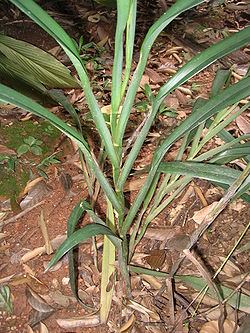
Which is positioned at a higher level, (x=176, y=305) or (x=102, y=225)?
(x=102, y=225)

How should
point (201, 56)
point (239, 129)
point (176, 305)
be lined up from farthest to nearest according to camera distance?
point (239, 129) < point (176, 305) < point (201, 56)

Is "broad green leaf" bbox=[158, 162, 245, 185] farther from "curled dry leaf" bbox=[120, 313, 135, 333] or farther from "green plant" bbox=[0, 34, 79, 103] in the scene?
"curled dry leaf" bbox=[120, 313, 135, 333]

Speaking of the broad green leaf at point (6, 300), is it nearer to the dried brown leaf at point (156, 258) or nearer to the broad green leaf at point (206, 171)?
the dried brown leaf at point (156, 258)

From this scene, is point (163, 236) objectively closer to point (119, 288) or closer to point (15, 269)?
point (119, 288)

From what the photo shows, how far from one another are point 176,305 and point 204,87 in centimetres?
89

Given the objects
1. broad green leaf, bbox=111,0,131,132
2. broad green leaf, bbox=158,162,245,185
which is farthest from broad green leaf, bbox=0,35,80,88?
broad green leaf, bbox=158,162,245,185

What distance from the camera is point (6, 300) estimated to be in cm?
95

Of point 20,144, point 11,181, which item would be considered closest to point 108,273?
point 11,181

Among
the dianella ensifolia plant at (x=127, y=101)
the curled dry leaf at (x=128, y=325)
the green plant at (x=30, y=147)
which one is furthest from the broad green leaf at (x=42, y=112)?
the green plant at (x=30, y=147)

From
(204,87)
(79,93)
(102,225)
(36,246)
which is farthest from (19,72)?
(204,87)

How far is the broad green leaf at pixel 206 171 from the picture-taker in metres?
0.70

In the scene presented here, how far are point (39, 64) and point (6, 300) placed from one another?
52 centimetres

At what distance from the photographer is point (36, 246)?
106 centimetres

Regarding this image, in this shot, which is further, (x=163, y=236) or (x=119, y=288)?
(x=163, y=236)
